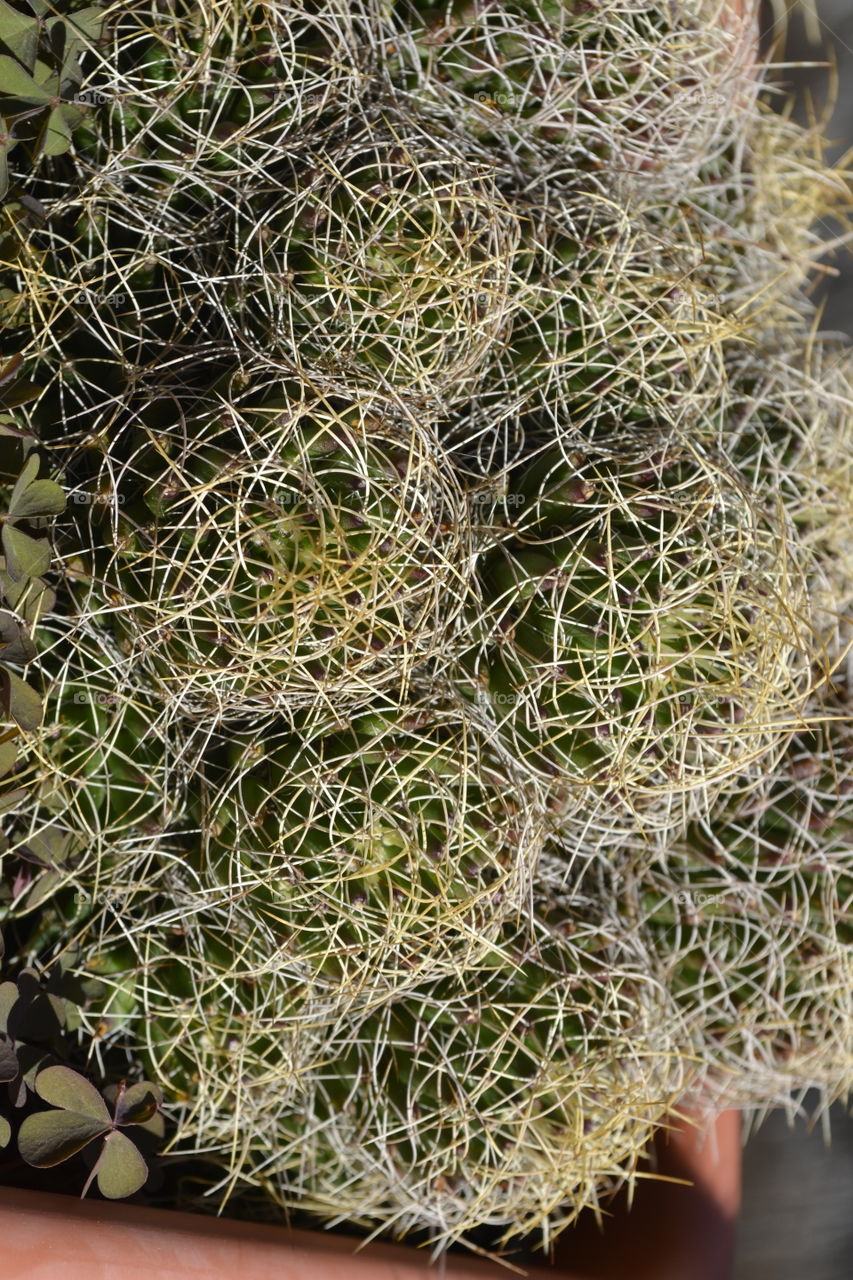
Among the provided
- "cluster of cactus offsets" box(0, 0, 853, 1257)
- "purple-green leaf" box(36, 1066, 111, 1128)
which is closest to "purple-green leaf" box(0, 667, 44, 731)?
"cluster of cactus offsets" box(0, 0, 853, 1257)

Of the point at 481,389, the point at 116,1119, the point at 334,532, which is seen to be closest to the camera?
the point at 334,532

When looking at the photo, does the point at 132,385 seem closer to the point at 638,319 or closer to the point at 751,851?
the point at 638,319

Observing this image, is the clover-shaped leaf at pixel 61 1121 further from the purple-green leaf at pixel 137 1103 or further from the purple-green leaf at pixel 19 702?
the purple-green leaf at pixel 19 702

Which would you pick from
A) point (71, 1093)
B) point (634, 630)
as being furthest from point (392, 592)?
point (71, 1093)

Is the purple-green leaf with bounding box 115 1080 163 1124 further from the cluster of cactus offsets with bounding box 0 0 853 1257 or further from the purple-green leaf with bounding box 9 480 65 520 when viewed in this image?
the purple-green leaf with bounding box 9 480 65 520

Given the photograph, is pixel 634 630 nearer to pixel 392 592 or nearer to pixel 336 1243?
pixel 392 592

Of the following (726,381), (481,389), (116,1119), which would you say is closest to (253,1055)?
(116,1119)

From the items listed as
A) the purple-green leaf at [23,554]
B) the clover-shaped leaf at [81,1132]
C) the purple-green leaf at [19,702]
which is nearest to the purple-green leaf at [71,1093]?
the clover-shaped leaf at [81,1132]
